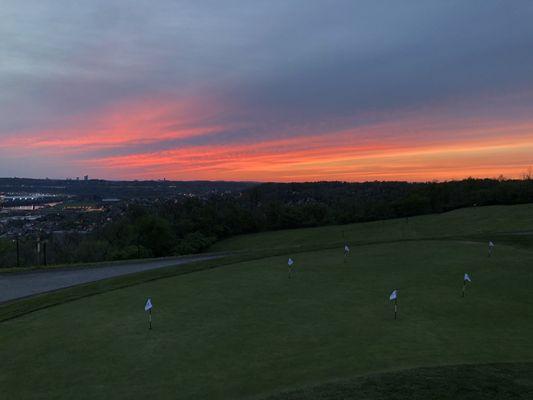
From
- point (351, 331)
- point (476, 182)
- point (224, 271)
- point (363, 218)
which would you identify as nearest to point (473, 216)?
point (363, 218)

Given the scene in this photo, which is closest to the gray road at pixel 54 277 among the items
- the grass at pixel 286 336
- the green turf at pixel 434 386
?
the grass at pixel 286 336

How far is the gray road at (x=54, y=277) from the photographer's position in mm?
17266

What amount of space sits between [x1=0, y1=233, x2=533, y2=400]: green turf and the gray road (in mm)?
5446

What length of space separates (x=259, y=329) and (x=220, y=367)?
2.12 m

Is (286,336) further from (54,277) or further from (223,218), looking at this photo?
(223,218)

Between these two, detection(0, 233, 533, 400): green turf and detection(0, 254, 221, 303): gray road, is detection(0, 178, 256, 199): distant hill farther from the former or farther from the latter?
detection(0, 233, 533, 400): green turf

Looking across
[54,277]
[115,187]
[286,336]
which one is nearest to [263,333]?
[286,336]

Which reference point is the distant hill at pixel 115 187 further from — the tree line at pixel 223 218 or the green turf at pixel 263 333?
the green turf at pixel 263 333

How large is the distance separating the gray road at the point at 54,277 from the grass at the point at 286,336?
332 cm

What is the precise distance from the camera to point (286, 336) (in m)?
9.16

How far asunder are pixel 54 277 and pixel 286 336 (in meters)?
15.9

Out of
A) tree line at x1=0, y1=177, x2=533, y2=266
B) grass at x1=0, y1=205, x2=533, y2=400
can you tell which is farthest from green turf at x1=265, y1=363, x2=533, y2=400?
tree line at x1=0, y1=177, x2=533, y2=266

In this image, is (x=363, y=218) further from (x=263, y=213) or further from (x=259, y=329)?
(x=259, y=329)

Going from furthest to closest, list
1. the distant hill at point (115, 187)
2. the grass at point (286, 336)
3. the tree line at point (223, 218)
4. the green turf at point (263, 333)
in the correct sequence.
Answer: the distant hill at point (115, 187) → the tree line at point (223, 218) → the green turf at point (263, 333) → the grass at point (286, 336)
